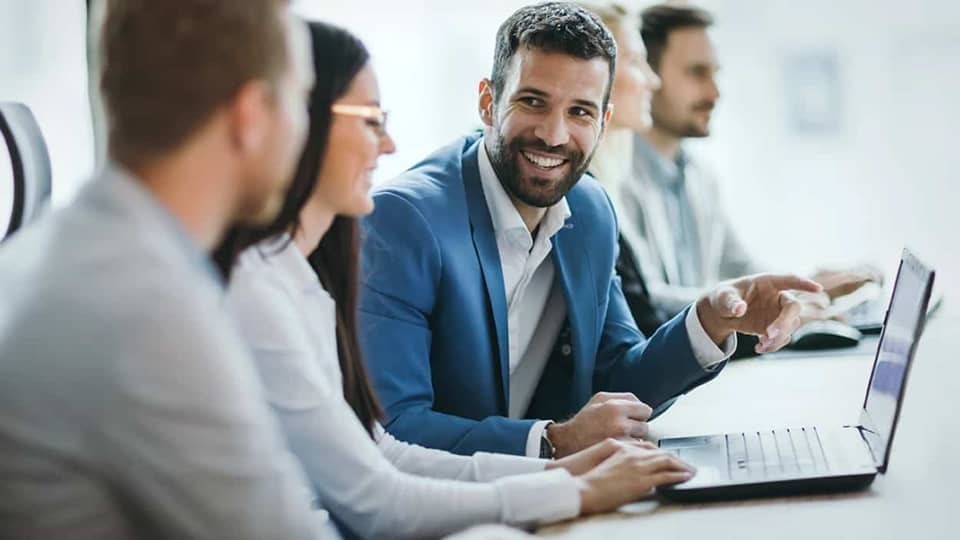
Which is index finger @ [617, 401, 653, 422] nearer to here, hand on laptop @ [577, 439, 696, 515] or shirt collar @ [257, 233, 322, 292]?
hand on laptop @ [577, 439, 696, 515]

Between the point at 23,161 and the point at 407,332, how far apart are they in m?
0.58

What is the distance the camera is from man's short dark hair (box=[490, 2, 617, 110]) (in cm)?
205

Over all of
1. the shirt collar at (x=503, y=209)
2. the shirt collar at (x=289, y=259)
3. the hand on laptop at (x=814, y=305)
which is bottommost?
the hand on laptop at (x=814, y=305)

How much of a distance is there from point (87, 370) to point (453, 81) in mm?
2345

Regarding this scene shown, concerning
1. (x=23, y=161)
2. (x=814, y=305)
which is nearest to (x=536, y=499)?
(x=23, y=161)

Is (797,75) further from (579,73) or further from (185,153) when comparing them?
(185,153)

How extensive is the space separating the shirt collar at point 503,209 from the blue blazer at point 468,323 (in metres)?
0.02

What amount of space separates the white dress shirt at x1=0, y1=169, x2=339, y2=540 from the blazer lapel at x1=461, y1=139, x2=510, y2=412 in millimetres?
958

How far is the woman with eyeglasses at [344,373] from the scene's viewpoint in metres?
1.33

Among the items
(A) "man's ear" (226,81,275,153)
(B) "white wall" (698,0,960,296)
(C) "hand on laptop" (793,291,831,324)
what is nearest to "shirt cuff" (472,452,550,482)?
(A) "man's ear" (226,81,275,153)

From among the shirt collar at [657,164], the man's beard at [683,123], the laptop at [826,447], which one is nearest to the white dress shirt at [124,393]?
the laptop at [826,447]

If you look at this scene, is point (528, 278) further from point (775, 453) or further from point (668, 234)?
point (668, 234)

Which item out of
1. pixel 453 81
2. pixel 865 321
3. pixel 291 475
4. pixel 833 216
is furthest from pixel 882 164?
pixel 291 475

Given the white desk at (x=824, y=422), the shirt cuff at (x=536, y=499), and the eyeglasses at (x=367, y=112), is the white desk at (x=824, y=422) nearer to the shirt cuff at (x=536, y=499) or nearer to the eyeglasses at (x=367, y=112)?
the shirt cuff at (x=536, y=499)
